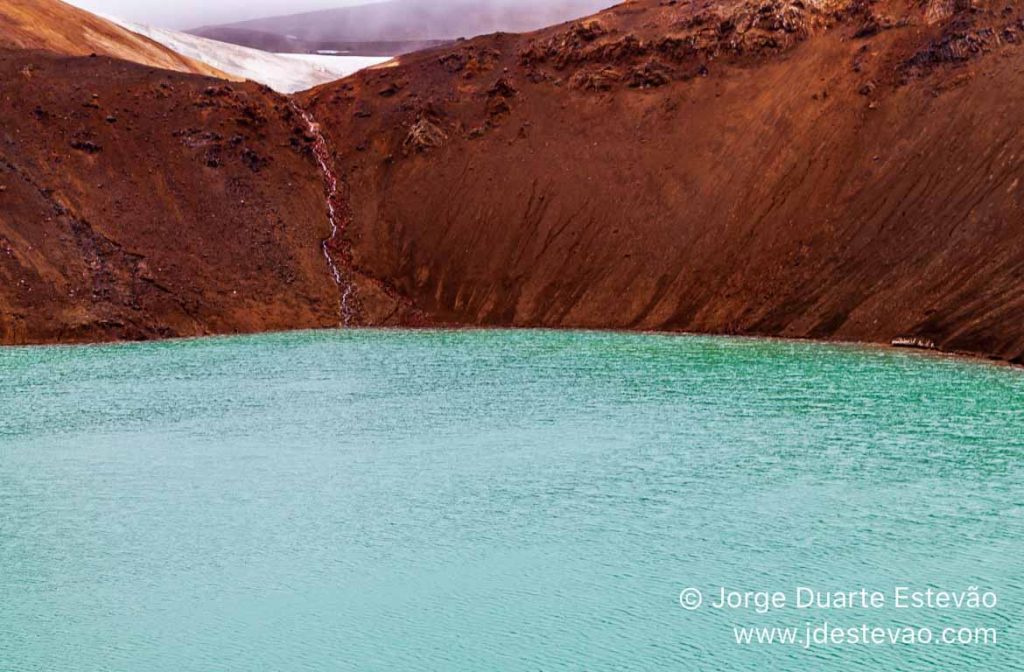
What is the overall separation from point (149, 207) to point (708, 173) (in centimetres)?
2742

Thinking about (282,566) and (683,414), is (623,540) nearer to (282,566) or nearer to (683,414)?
(282,566)

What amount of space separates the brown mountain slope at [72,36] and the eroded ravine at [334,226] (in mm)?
21267

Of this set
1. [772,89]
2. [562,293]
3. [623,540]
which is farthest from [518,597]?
[772,89]

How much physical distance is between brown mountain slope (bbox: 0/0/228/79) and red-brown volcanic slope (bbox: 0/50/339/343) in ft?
48.9

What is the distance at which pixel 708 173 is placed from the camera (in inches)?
2244

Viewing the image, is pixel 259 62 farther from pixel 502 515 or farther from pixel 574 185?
pixel 502 515

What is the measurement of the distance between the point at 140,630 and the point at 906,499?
13.5m

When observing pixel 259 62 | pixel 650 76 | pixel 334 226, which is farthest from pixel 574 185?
pixel 259 62

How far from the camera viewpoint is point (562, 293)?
5559 centimetres

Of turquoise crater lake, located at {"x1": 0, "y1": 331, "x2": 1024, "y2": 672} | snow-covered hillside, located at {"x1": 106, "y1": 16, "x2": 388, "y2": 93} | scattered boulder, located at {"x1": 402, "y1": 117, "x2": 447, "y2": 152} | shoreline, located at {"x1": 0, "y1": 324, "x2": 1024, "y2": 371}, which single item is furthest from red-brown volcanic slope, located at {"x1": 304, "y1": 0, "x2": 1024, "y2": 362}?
snow-covered hillside, located at {"x1": 106, "y1": 16, "x2": 388, "y2": 93}

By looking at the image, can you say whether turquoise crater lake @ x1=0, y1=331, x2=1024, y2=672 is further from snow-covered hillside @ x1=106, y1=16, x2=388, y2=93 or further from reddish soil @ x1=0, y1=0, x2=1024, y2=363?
snow-covered hillside @ x1=106, y1=16, x2=388, y2=93

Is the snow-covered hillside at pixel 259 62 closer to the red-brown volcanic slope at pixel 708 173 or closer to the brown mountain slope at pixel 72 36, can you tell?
the brown mountain slope at pixel 72 36

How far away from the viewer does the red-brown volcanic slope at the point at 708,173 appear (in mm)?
45969

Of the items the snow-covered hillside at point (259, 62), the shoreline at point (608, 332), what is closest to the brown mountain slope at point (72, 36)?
the snow-covered hillside at point (259, 62)
